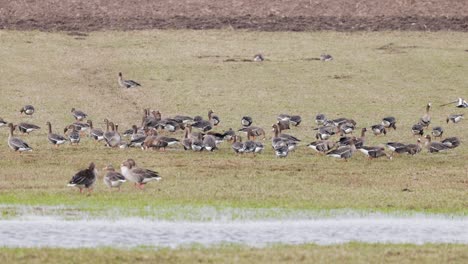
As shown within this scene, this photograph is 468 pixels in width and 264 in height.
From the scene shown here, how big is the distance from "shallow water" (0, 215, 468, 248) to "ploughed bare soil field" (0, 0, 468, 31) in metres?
42.2

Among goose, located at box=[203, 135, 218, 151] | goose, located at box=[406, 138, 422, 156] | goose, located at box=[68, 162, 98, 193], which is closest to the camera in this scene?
goose, located at box=[68, 162, 98, 193]

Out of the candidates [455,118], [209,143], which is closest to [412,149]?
[209,143]

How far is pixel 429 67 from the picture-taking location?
2064 inches

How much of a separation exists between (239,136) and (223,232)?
16.1 meters

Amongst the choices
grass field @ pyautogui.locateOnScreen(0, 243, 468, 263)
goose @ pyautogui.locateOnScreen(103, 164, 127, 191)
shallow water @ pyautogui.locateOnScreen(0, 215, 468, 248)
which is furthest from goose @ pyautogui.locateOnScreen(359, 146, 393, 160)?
grass field @ pyautogui.locateOnScreen(0, 243, 468, 263)

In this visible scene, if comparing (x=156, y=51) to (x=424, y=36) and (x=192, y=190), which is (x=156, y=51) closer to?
(x=424, y=36)

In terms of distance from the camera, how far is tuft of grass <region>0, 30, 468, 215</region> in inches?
981

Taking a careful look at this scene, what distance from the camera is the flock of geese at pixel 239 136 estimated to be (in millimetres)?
A: 32094

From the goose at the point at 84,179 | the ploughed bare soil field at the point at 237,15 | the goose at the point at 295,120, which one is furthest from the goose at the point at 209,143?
the ploughed bare soil field at the point at 237,15

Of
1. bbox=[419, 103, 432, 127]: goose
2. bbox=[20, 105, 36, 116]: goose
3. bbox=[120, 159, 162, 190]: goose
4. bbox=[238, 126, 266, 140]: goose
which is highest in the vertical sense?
bbox=[20, 105, 36, 116]: goose

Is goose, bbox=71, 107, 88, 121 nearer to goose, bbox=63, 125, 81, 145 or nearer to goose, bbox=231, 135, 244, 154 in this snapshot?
goose, bbox=63, 125, 81, 145

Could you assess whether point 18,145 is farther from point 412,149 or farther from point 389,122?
point 389,122

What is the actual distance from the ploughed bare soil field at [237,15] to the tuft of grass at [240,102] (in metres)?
2.31

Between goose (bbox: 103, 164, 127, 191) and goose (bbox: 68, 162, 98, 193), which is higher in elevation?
goose (bbox: 103, 164, 127, 191)
